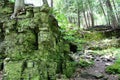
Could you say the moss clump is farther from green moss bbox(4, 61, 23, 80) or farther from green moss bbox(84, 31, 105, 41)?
green moss bbox(84, 31, 105, 41)

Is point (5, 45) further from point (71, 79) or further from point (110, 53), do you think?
point (110, 53)

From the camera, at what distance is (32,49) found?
34.3 ft

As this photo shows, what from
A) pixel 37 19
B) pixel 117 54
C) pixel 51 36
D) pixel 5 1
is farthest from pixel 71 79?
pixel 117 54

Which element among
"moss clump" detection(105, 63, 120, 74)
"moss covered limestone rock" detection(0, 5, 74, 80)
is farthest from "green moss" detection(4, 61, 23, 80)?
"moss clump" detection(105, 63, 120, 74)

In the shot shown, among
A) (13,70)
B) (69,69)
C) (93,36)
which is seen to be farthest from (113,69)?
(93,36)

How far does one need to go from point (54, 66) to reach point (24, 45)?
161 cm

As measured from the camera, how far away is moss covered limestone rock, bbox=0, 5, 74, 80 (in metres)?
9.69

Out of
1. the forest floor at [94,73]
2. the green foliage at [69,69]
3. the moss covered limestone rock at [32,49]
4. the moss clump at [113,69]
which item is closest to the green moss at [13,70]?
the moss covered limestone rock at [32,49]

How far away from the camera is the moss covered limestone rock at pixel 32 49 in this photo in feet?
31.8

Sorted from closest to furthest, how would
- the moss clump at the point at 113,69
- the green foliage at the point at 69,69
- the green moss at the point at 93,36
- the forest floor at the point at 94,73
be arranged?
the green foliage at the point at 69,69 < the forest floor at the point at 94,73 < the moss clump at the point at 113,69 < the green moss at the point at 93,36

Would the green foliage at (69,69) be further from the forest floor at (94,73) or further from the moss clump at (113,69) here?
the moss clump at (113,69)

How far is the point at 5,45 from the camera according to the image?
11336mm

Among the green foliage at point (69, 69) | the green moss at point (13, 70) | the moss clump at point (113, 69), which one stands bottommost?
the moss clump at point (113, 69)

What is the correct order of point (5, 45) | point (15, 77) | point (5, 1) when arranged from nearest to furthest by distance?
point (15, 77)
point (5, 45)
point (5, 1)
